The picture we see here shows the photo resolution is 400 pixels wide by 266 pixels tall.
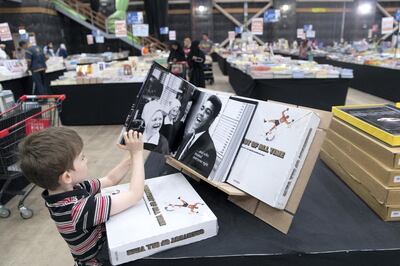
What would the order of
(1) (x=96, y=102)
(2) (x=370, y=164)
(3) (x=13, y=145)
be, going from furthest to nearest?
(1) (x=96, y=102), (3) (x=13, y=145), (2) (x=370, y=164)

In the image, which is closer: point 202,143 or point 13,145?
point 202,143

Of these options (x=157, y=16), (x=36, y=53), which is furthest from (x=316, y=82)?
(x=157, y=16)

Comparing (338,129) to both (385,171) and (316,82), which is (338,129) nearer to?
(385,171)

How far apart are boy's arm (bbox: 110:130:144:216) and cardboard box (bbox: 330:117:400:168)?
0.92m

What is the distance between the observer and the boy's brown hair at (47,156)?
1.04 meters

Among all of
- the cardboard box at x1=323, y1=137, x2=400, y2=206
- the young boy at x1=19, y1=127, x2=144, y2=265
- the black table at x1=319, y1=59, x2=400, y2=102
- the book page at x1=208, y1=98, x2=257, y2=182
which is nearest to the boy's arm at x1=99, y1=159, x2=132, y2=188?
the young boy at x1=19, y1=127, x2=144, y2=265

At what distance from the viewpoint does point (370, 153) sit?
1263 mm

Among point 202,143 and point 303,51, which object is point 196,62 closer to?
point 202,143

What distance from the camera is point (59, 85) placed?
18.9 ft

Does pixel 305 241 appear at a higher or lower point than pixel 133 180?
lower

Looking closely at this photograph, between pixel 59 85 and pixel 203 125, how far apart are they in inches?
202

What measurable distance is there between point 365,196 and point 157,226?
2.84ft

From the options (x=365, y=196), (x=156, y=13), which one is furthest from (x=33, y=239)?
(x=156, y=13)

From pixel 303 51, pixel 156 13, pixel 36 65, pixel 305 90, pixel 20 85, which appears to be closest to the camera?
pixel 305 90
